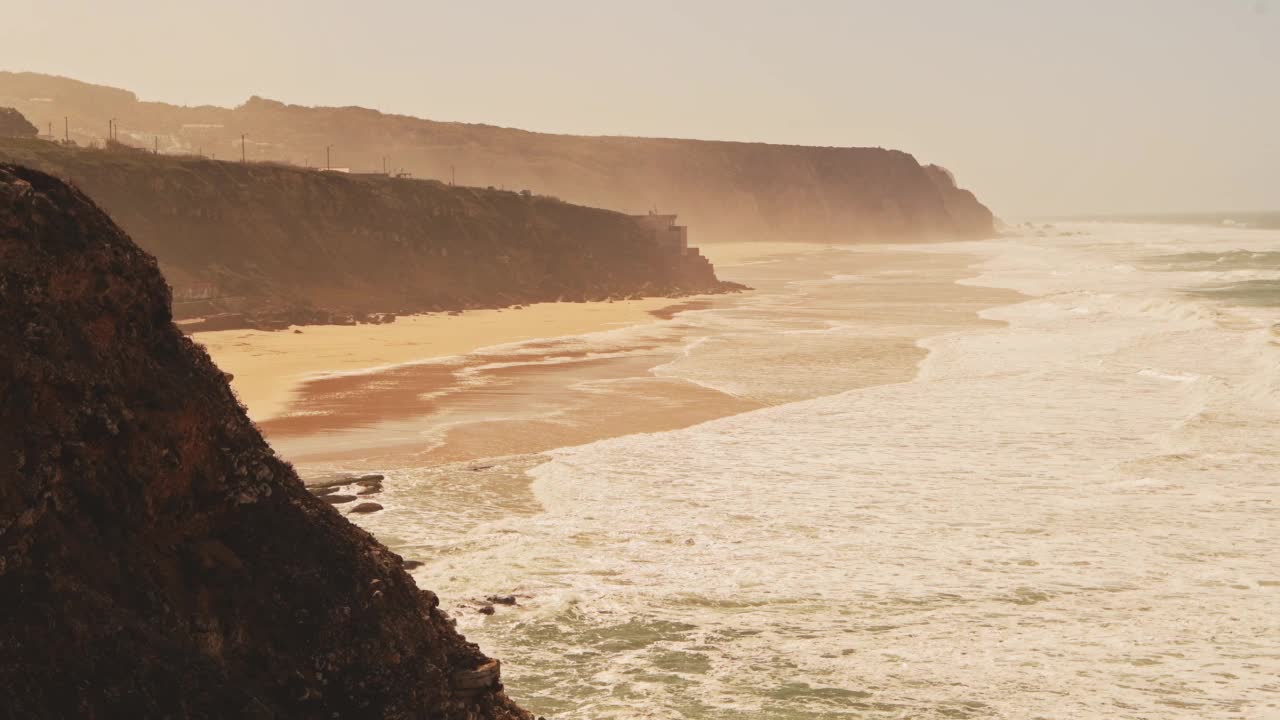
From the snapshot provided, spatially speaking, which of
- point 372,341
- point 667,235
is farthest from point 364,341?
point 667,235

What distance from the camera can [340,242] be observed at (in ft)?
193

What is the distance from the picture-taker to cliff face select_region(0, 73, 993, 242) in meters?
154

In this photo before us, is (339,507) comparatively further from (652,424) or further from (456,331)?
(456,331)

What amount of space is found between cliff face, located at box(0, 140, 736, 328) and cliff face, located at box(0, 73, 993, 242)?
8015 cm

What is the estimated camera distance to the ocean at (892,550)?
10.8 m

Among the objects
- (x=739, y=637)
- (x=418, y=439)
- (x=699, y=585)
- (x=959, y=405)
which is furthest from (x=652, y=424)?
(x=739, y=637)

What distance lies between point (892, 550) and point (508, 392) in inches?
597

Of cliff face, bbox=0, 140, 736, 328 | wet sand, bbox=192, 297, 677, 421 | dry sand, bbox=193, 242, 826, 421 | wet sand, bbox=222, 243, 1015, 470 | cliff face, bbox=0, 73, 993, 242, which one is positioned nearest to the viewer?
wet sand, bbox=222, 243, 1015, 470

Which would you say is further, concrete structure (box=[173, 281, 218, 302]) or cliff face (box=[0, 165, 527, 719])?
concrete structure (box=[173, 281, 218, 302])

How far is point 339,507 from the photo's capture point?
16672 mm

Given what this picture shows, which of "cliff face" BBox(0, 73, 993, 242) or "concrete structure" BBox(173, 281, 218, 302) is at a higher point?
"cliff face" BBox(0, 73, 993, 242)

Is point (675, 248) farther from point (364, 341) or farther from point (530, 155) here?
point (530, 155)

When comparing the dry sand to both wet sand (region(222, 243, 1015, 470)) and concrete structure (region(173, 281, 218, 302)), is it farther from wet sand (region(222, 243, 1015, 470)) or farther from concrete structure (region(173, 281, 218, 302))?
concrete structure (region(173, 281, 218, 302))

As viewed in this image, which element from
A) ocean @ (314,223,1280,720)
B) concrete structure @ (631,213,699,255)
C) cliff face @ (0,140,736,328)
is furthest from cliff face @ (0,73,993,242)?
ocean @ (314,223,1280,720)
